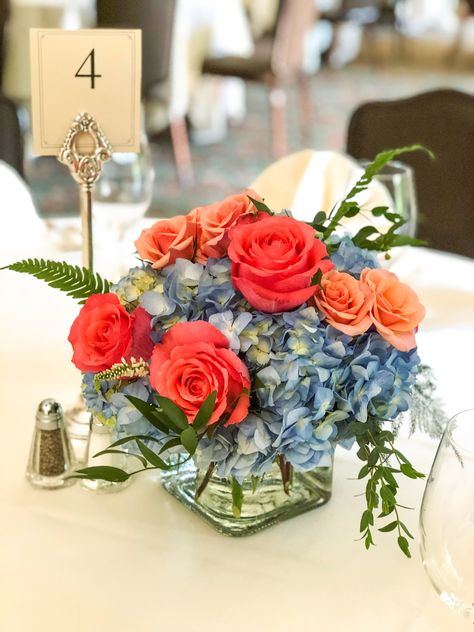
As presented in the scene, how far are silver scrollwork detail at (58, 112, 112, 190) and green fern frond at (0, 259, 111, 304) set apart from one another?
0.15m

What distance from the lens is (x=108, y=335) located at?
0.78 meters

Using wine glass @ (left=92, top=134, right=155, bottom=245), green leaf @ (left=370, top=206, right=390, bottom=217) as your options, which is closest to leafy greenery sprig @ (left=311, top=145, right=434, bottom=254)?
green leaf @ (left=370, top=206, right=390, bottom=217)

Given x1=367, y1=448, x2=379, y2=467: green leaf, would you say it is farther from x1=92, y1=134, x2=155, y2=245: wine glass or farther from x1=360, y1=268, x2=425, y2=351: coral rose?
x1=92, y1=134, x2=155, y2=245: wine glass

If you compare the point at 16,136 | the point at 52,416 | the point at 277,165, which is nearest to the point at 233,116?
the point at 16,136

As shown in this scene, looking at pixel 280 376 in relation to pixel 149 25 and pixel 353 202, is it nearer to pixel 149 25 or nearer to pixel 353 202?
pixel 353 202

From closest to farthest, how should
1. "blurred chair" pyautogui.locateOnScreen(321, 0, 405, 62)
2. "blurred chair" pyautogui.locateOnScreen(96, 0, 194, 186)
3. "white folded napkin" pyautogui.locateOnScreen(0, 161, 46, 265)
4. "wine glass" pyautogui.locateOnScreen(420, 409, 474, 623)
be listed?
"wine glass" pyautogui.locateOnScreen(420, 409, 474, 623), "white folded napkin" pyautogui.locateOnScreen(0, 161, 46, 265), "blurred chair" pyautogui.locateOnScreen(96, 0, 194, 186), "blurred chair" pyautogui.locateOnScreen(321, 0, 405, 62)

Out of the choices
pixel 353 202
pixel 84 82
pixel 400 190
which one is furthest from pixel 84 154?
pixel 400 190

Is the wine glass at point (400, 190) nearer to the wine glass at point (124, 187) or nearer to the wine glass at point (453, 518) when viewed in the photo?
the wine glass at point (124, 187)

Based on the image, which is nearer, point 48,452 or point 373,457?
point 373,457

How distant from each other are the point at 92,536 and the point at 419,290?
0.74 meters

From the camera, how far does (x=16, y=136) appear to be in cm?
204

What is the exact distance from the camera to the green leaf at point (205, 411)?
0.71 m

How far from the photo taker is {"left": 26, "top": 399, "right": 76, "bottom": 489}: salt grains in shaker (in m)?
0.93

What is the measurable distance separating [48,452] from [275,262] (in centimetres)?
34
